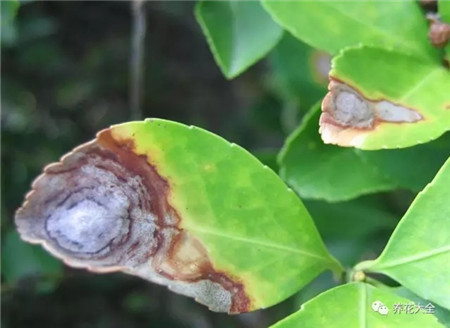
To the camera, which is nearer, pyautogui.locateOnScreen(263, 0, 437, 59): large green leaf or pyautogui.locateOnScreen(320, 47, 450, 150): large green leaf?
pyautogui.locateOnScreen(320, 47, 450, 150): large green leaf

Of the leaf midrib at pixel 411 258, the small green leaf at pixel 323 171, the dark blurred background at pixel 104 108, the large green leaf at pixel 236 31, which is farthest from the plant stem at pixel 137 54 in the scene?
the leaf midrib at pixel 411 258

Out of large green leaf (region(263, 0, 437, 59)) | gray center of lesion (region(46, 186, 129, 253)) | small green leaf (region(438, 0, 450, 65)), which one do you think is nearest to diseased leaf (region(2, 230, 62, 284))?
gray center of lesion (region(46, 186, 129, 253))

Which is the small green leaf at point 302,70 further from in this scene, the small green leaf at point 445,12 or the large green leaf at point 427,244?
the large green leaf at point 427,244

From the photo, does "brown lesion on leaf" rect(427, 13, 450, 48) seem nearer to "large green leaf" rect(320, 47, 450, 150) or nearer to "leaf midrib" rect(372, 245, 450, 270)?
"large green leaf" rect(320, 47, 450, 150)

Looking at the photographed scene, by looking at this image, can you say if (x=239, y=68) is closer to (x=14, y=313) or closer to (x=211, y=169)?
(x=211, y=169)

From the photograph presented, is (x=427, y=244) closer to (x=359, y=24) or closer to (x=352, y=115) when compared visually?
(x=352, y=115)
